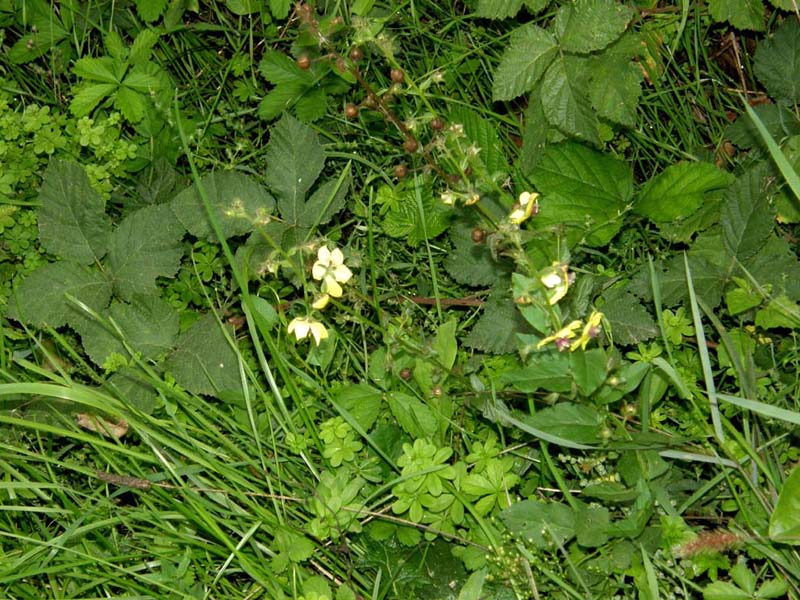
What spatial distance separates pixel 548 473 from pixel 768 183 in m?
1.01

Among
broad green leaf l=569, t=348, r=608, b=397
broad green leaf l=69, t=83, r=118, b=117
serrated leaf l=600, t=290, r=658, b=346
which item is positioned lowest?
serrated leaf l=600, t=290, r=658, b=346

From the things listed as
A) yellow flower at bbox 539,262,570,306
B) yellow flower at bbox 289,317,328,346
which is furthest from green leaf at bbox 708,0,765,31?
yellow flower at bbox 289,317,328,346

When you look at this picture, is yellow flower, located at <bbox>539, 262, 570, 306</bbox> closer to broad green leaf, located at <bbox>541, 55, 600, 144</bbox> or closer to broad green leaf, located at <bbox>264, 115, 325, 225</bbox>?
broad green leaf, located at <bbox>541, 55, 600, 144</bbox>

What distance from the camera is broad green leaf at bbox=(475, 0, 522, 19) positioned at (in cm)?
270

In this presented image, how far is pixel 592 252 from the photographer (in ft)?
9.55

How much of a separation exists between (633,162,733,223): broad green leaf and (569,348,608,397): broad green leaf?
783mm

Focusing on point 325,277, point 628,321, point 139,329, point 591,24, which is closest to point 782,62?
point 591,24

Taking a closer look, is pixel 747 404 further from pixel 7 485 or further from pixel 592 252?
pixel 7 485

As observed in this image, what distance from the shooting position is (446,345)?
261 cm

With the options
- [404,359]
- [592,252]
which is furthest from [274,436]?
[592,252]

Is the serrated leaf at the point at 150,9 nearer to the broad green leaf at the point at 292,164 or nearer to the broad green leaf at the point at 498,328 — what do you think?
the broad green leaf at the point at 292,164

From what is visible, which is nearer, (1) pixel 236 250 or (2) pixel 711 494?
(2) pixel 711 494

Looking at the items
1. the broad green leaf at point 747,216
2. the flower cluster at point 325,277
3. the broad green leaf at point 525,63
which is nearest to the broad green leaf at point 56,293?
the flower cluster at point 325,277

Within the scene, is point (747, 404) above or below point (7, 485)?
above
